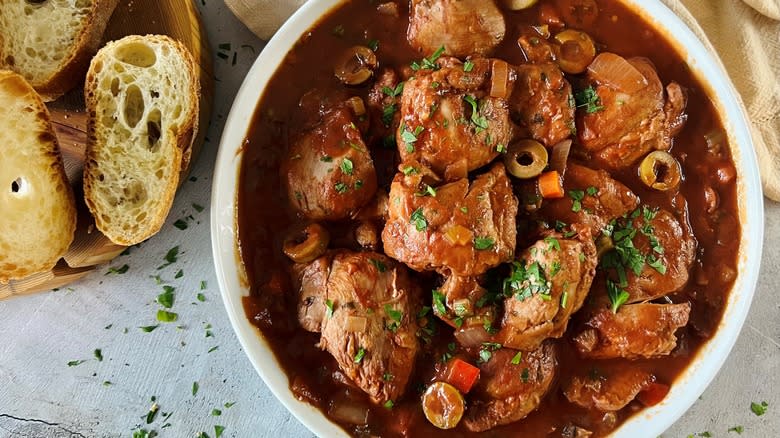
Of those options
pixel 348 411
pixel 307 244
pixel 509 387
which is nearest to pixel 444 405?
pixel 509 387

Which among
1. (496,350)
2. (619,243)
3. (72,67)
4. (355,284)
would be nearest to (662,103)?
(619,243)

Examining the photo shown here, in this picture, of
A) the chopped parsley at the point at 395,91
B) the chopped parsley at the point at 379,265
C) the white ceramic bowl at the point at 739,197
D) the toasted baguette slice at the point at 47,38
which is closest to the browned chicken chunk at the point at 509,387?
the white ceramic bowl at the point at 739,197

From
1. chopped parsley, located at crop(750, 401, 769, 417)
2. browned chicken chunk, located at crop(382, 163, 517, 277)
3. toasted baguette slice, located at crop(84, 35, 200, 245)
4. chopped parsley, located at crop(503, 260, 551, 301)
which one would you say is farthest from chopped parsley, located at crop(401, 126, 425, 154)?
chopped parsley, located at crop(750, 401, 769, 417)

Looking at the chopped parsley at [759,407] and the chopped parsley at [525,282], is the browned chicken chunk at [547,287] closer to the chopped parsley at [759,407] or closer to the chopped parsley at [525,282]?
the chopped parsley at [525,282]

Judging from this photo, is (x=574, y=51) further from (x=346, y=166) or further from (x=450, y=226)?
(x=346, y=166)

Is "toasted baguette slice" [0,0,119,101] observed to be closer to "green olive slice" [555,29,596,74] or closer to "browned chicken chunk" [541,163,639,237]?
"green olive slice" [555,29,596,74]

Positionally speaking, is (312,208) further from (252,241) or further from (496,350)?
(496,350)
